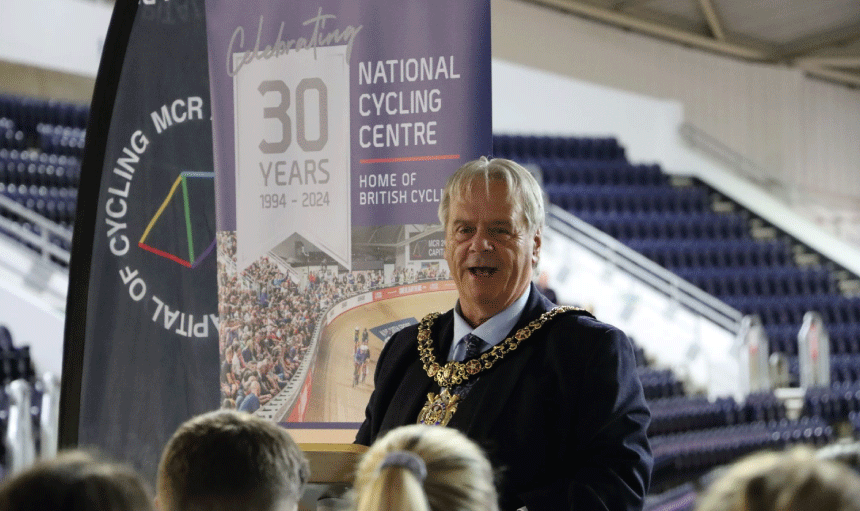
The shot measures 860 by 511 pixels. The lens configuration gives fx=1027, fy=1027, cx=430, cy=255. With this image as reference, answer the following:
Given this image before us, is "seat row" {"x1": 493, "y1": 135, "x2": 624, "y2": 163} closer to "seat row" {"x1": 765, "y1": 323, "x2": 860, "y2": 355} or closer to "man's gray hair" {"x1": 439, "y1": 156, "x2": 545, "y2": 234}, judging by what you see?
"seat row" {"x1": 765, "y1": 323, "x2": 860, "y2": 355}

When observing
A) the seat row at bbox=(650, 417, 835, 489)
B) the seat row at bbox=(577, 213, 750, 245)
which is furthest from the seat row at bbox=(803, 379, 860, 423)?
the seat row at bbox=(577, 213, 750, 245)

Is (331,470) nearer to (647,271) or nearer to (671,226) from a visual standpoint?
(647,271)

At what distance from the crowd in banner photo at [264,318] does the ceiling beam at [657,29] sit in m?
12.4

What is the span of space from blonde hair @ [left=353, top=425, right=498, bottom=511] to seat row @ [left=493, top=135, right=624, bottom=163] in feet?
37.8

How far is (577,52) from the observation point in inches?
561

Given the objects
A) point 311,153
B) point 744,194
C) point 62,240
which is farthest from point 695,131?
point 311,153

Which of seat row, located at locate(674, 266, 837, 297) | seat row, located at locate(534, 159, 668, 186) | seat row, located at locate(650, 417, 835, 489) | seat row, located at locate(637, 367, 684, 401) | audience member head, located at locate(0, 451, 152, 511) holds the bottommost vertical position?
seat row, located at locate(650, 417, 835, 489)

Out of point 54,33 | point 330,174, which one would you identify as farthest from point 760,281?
point 330,174

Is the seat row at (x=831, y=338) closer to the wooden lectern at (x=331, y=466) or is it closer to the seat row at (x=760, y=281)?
the seat row at (x=760, y=281)

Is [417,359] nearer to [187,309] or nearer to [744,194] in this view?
[187,309]

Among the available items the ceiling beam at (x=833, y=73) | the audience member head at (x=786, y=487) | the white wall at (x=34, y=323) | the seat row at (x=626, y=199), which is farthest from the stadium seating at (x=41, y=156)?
Result: the ceiling beam at (x=833, y=73)

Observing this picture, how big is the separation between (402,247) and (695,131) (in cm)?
1317

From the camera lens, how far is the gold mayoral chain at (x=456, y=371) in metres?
1.74

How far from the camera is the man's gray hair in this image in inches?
68.4
